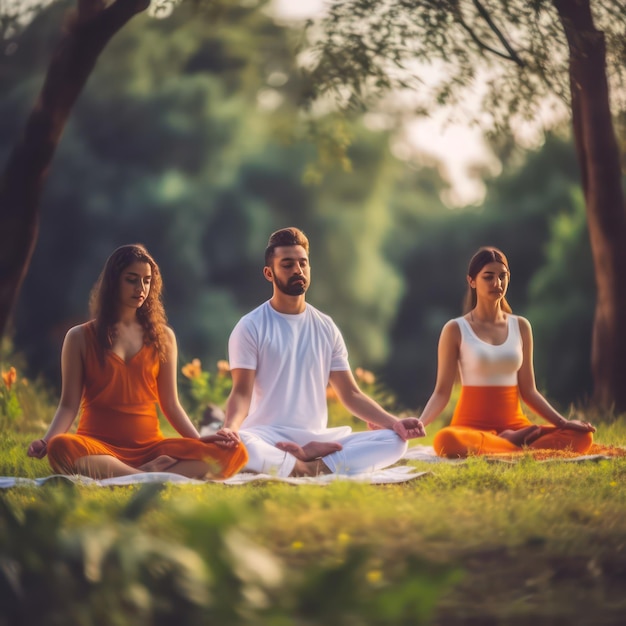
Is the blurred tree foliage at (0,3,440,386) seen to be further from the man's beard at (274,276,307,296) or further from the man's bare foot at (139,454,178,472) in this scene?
the man's bare foot at (139,454,178,472)

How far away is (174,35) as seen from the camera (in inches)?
1124

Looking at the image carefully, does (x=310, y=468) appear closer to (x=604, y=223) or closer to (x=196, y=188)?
(x=604, y=223)

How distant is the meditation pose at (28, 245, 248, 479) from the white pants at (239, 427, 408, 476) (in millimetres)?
256

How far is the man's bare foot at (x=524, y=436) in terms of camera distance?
7.64 m

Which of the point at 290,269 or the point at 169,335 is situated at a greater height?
the point at 290,269

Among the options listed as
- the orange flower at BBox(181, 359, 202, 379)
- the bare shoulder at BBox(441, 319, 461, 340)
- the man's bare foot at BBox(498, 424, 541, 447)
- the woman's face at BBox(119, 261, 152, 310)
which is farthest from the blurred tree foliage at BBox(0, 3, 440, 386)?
the woman's face at BBox(119, 261, 152, 310)

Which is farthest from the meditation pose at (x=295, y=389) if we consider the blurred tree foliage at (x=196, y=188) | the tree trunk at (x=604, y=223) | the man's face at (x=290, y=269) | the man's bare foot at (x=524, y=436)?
the blurred tree foliage at (x=196, y=188)

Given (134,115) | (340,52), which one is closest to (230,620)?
(340,52)

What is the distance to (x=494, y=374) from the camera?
25.4 feet

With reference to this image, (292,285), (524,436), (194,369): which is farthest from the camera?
(194,369)

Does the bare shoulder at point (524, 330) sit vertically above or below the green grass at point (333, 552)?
above

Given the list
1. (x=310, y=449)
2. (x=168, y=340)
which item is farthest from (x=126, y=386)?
(x=310, y=449)

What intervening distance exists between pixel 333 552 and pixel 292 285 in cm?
292

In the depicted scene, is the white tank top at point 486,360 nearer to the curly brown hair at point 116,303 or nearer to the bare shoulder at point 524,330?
the bare shoulder at point 524,330
